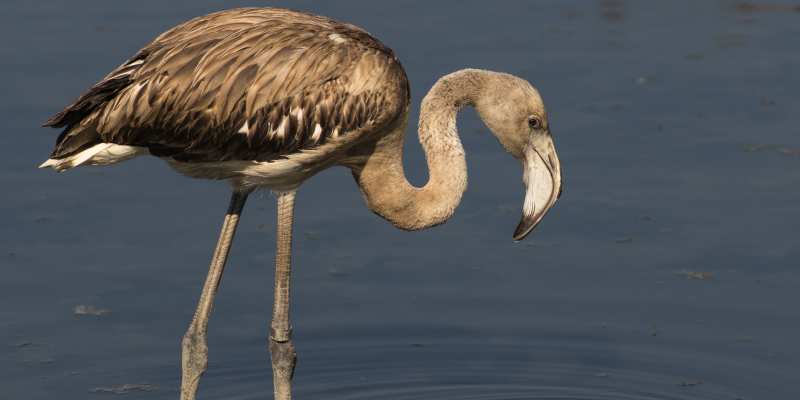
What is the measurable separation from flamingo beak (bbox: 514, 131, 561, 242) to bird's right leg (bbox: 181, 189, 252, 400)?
5.95ft

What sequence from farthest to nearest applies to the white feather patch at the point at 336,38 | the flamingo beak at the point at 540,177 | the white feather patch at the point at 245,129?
the flamingo beak at the point at 540,177, the white feather patch at the point at 336,38, the white feather patch at the point at 245,129

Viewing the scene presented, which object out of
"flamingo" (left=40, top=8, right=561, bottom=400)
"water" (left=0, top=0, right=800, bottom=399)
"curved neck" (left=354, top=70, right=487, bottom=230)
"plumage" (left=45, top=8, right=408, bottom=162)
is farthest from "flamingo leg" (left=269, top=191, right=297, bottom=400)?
"plumage" (left=45, top=8, right=408, bottom=162)

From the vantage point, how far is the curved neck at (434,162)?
7309 millimetres

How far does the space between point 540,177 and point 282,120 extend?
1723 millimetres

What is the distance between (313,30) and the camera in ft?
22.8

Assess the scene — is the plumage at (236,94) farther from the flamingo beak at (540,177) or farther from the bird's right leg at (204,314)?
the flamingo beak at (540,177)

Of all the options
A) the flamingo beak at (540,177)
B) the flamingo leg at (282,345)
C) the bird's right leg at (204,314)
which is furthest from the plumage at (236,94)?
the flamingo beak at (540,177)

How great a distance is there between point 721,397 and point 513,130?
2329mm

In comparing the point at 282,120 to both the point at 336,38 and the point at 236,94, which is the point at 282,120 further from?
the point at 336,38

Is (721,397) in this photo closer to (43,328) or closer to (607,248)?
(607,248)

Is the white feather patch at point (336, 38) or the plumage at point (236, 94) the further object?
the white feather patch at point (336, 38)

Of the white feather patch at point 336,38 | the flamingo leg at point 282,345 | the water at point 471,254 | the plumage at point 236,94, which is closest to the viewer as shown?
the plumage at point 236,94

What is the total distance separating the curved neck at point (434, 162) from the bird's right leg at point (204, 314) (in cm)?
89

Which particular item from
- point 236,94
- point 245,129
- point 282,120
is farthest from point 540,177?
point 236,94
